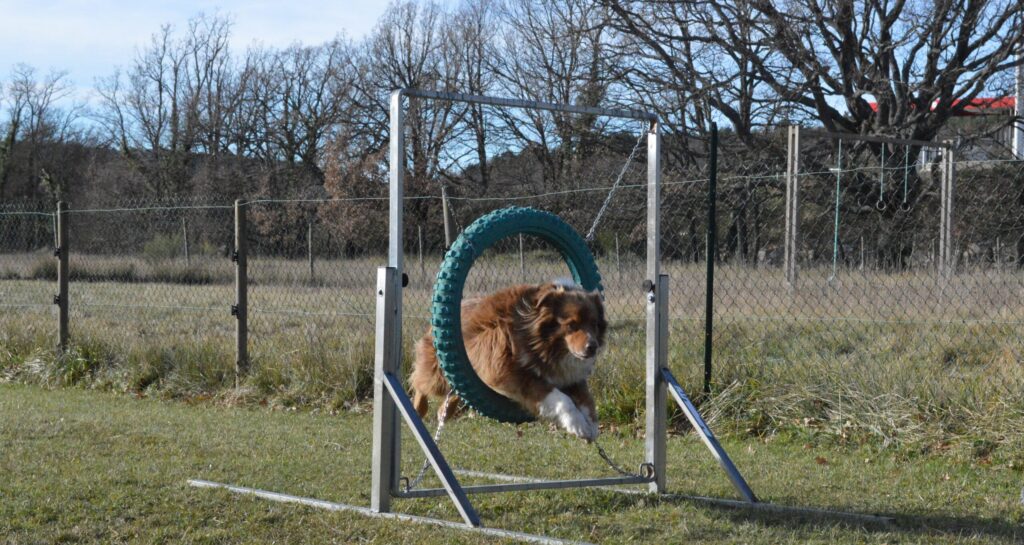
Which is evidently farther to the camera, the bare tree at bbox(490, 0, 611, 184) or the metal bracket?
the bare tree at bbox(490, 0, 611, 184)

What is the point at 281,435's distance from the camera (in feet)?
23.0

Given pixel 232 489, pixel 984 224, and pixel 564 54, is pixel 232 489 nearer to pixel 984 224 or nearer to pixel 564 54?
pixel 984 224

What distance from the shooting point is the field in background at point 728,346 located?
21.9 feet

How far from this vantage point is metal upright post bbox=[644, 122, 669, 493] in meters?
5.12

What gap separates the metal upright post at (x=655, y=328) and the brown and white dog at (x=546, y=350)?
1.28 feet

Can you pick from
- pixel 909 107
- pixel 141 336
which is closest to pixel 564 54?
pixel 909 107

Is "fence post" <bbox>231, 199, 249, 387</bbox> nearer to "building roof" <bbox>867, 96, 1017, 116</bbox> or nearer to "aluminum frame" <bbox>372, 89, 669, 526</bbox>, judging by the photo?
"aluminum frame" <bbox>372, 89, 669, 526</bbox>

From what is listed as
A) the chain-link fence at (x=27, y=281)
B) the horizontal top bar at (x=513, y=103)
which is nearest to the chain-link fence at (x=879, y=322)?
the horizontal top bar at (x=513, y=103)

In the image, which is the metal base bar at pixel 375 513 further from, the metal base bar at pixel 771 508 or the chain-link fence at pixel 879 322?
the chain-link fence at pixel 879 322

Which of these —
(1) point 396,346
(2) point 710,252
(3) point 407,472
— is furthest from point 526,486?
(2) point 710,252

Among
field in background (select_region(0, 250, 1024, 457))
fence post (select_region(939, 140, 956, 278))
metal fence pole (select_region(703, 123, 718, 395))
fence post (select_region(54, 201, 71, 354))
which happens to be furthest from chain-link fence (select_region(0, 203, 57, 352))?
fence post (select_region(939, 140, 956, 278))

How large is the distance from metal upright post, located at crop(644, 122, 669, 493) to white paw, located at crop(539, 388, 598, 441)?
24.8 inches

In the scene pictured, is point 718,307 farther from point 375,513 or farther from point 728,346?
point 375,513

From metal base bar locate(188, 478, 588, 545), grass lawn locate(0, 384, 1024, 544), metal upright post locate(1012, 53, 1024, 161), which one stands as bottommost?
grass lawn locate(0, 384, 1024, 544)
